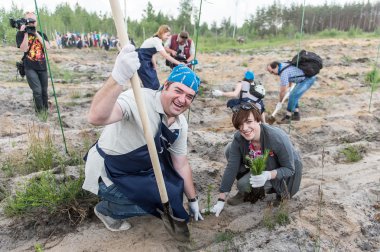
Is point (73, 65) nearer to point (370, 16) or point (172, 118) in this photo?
point (172, 118)

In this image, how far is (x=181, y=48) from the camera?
561cm

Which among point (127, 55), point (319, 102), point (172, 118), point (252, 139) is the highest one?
point (127, 55)

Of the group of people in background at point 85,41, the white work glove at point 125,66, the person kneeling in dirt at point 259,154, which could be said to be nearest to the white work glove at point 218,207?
the person kneeling in dirt at point 259,154

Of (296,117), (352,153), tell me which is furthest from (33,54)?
(352,153)

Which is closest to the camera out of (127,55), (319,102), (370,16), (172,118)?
(127,55)

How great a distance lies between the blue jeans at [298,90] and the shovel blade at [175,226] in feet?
12.7

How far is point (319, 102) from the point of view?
23.5 feet

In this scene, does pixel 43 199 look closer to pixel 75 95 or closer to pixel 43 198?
pixel 43 198

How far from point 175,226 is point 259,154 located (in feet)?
2.70

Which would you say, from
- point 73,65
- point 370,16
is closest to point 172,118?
point 73,65

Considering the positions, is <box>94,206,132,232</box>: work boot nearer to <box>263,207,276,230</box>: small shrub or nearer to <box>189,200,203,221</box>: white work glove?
<box>189,200,203,221</box>: white work glove

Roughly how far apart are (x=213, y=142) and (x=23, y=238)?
248cm

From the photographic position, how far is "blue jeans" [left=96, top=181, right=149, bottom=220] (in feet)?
7.58

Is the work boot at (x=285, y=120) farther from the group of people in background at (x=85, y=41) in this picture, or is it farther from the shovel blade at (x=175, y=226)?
the group of people in background at (x=85, y=41)
